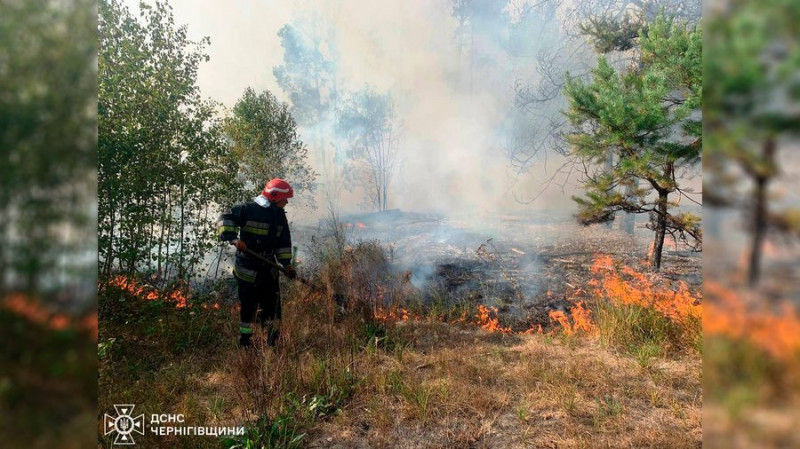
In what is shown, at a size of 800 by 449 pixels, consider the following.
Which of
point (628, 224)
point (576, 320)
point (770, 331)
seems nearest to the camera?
point (770, 331)

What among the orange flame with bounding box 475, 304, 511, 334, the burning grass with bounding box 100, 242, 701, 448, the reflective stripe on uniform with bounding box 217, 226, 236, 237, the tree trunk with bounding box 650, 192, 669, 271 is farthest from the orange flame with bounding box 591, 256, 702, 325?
the reflective stripe on uniform with bounding box 217, 226, 236, 237

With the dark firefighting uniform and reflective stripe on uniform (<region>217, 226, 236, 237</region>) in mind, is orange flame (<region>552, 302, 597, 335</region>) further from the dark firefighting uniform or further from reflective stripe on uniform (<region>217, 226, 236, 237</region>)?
reflective stripe on uniform (<region>217, 226, 236, 237</region>)

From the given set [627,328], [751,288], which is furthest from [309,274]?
[751,288]

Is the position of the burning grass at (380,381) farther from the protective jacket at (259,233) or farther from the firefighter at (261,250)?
the protective jacket at (259,233)

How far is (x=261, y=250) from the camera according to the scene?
16.8 feet

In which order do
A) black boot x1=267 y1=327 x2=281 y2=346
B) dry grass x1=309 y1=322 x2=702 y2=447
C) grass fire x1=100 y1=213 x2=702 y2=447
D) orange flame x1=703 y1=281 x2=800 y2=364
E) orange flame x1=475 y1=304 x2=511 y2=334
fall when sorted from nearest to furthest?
orange flame x1=703 y1=281 x2=800 y2=364, dry grass x1=309 y1=322 x2=702 y2=447, grass fire x1=100 y1=213 x2=702 y2=447, black boot x1=267 y1=327 x2=281 y2=346, orange flame x1=475 y1=304 x2=511 y2=334

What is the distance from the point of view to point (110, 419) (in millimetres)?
3398

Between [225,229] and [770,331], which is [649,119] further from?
[770,331]

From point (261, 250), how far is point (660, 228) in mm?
6968

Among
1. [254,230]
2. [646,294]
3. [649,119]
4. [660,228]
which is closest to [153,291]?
[254,230]

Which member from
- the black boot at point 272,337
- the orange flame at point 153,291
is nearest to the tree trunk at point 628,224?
the black boot at point 272,337

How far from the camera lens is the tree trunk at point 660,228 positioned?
664cm

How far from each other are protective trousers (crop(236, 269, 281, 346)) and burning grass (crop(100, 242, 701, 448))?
11.0 inches

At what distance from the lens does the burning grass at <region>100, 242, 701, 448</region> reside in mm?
3195
